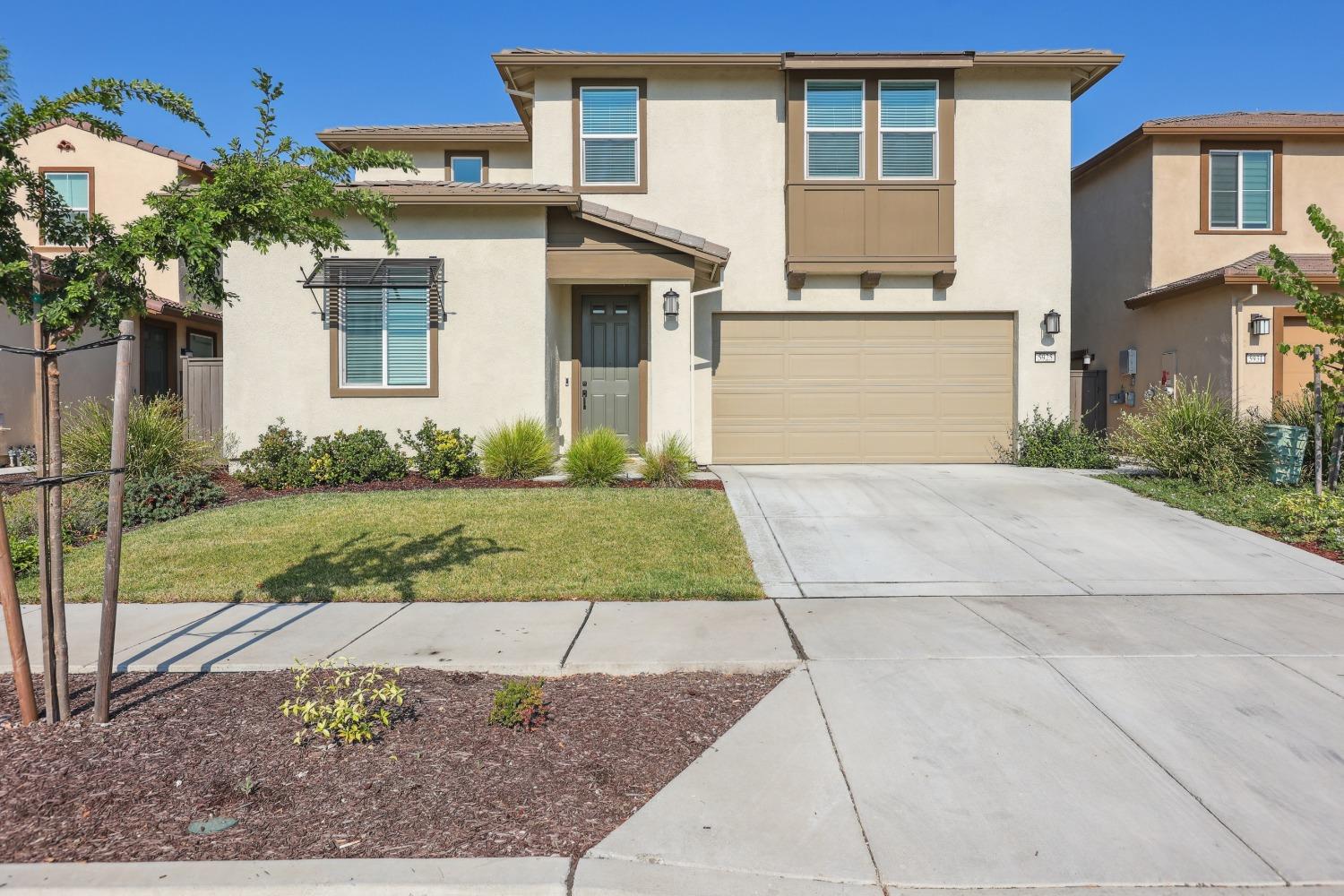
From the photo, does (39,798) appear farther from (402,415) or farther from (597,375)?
(597,375)

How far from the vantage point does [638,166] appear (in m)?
13.8

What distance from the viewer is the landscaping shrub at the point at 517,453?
37.3 feet

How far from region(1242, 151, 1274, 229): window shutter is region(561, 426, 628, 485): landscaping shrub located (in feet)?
42.0

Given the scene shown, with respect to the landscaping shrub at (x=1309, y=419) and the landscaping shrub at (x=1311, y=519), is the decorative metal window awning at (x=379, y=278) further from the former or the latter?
the landscaping shrub at (x=1309, y=419)

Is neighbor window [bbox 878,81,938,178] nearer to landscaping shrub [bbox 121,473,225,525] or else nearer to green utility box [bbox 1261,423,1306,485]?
green utility box [bbox 1261,423,1306,485]

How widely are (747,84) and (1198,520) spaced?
921cm

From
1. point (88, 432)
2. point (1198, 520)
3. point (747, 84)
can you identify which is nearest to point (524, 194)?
point (747, 84)

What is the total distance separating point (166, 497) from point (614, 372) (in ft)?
21.4

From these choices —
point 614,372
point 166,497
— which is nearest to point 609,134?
point 614,372

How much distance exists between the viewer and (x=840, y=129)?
13508 mm

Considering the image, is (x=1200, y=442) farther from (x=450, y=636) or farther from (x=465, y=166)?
(x=465, y=166)

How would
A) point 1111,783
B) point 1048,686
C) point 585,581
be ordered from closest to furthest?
point 1111,783 → point 1048,686 → point 585,581

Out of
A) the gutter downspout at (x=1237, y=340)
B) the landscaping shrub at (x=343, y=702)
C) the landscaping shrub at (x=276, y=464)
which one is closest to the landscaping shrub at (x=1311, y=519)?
the gutter downspout at (x=1237, y=340)

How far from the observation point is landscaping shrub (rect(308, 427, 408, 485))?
11211 millimetres
